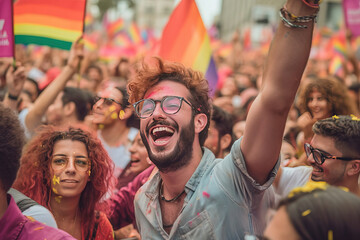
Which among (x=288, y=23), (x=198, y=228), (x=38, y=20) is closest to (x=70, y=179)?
(x=198, y=228)

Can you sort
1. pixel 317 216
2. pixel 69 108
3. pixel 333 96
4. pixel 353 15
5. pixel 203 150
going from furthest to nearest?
1. pixel 353 15
2. pixel 69 108
3. pixel 333 96
4. pixel 203 150
5. pixel 317 216

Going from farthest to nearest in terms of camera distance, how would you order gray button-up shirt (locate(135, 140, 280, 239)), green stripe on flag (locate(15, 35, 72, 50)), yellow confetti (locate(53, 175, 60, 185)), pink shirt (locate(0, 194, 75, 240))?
green stripe on flag (locate(15, 35, 72, 50)), yellow confetti (locate(53, 175, 60, 185)), gray button-up shirt (locate(135, 140, 280, 239)), pink shirt (locate(0, 194, 75, 240))

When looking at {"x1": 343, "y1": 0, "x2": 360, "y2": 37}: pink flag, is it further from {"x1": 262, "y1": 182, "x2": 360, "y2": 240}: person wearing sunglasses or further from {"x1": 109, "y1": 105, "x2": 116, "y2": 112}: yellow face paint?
{"x1": 262, "y1": 182, "x2": 360, "y2": 240}: person wearing sunglasses

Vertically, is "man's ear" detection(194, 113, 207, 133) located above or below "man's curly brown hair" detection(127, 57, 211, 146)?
below

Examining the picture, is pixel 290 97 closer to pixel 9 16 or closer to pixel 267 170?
pixel 267 170

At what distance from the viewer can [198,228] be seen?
7.18 feet

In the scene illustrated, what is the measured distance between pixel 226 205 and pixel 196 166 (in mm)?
402

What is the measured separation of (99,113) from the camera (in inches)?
182

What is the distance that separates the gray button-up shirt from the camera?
209 centimetres

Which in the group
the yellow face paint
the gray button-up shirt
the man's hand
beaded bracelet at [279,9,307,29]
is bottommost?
the yellow face paint

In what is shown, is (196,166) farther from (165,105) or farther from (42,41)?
(42,41)

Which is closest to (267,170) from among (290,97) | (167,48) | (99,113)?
(290,97)

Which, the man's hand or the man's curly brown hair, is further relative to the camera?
the man's hand

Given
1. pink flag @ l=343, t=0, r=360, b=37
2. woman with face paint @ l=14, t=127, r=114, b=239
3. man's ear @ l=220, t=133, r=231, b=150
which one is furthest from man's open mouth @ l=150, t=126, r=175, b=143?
pink flag @ l=343, t=0, r=360, b=37
